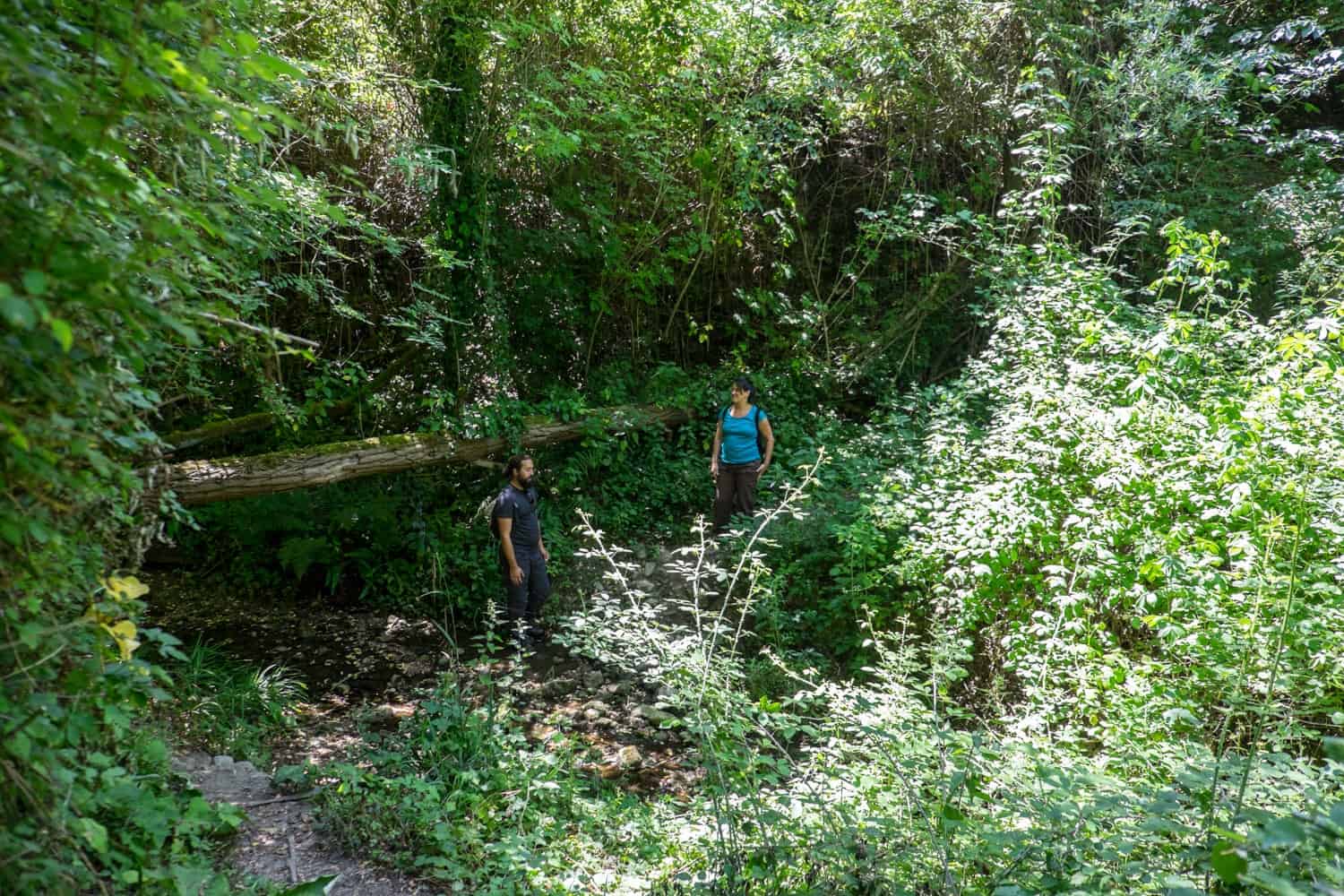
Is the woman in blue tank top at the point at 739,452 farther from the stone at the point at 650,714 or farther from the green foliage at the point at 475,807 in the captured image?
the green foliage at the point at 475,807

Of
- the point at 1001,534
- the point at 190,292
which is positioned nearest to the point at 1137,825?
the point at 1001,534

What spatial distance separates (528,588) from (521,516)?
2.19 ft

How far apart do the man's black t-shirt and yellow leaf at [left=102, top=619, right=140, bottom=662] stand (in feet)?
13.6

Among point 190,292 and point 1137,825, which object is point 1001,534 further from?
point 190,292

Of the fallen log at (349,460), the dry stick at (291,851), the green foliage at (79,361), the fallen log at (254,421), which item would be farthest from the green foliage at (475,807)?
the fallen log at (254,421)

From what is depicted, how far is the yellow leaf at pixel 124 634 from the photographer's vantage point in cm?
224

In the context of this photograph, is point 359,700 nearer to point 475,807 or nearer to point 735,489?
point 475,807

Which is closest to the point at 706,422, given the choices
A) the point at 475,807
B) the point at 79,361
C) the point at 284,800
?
the point at 475,807

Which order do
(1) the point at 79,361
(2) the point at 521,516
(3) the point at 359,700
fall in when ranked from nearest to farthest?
(1) the point at 79,361
(3) the point at 359,700
(2) the point at 521,516

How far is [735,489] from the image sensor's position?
770 centimetres

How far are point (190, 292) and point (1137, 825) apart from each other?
325 centimetres

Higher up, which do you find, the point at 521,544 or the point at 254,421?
the point at 254,421

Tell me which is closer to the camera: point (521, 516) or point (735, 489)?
point (521, 516)

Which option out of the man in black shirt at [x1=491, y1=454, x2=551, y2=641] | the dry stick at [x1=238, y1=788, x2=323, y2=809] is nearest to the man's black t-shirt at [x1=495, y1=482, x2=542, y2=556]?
the man in black shirt at [x1=491, y1=454, x2=551, y2=641]
